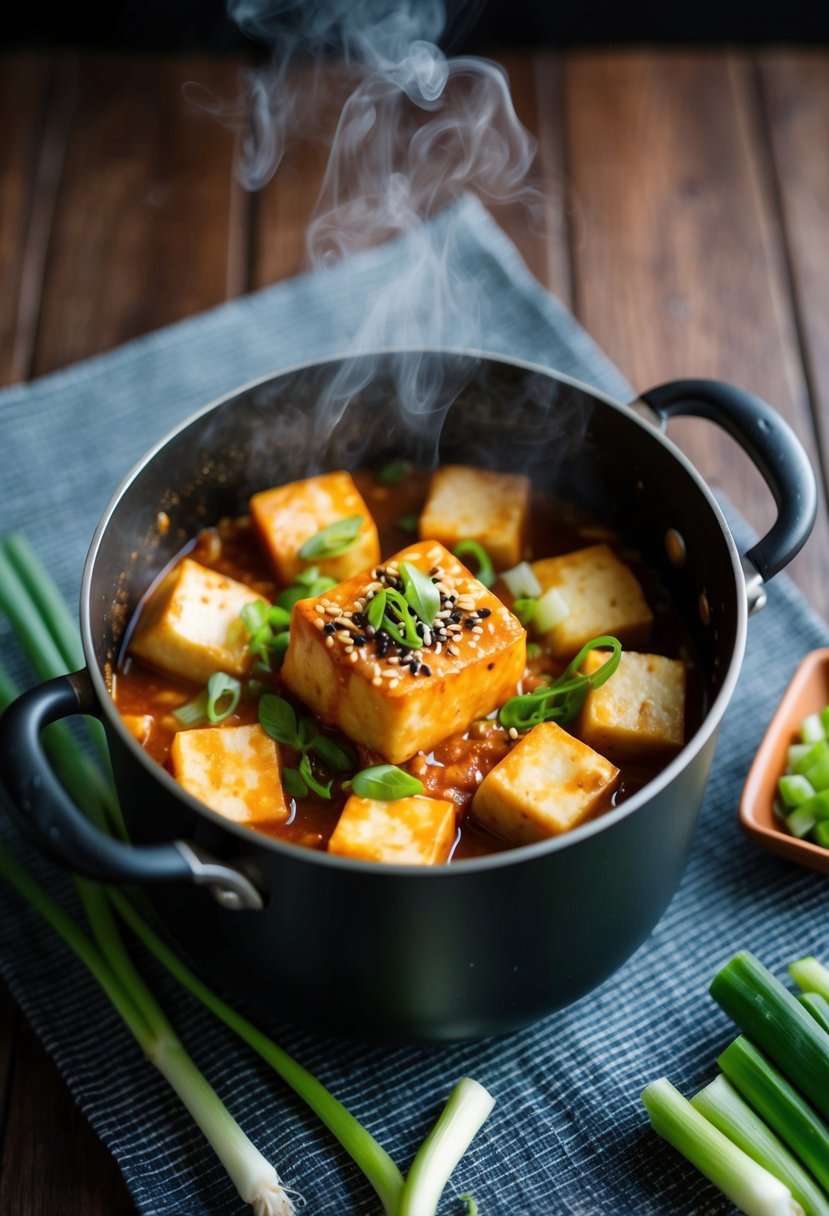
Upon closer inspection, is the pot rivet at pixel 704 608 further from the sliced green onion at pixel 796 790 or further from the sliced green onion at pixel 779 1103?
the sliced green onion at pixel 779 1103

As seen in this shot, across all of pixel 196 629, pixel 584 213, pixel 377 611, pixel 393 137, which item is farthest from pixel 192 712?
pixel 584 213

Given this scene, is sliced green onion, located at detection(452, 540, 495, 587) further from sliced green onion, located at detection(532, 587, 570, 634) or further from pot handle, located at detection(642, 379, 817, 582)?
pot handle, located at detection(642, 379, 817, 582)

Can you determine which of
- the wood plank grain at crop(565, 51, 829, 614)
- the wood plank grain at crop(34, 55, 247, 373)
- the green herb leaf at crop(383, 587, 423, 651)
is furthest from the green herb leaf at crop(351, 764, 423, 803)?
the wood plank grain at crop(34, 55, 247, 373)

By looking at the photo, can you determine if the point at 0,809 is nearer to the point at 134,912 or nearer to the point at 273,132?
the point at 134,912

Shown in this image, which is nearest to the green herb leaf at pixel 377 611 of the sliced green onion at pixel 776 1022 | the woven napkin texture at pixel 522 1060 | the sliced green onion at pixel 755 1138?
the woven napkin texture at pixel 522 1060

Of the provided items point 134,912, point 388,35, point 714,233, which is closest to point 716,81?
point 714,233
